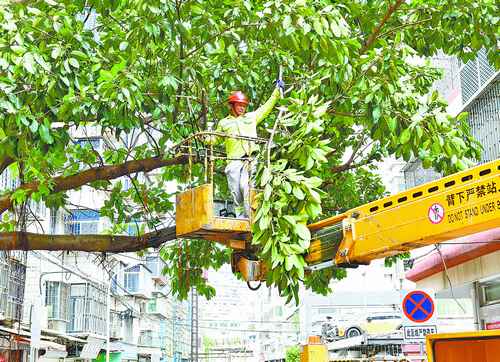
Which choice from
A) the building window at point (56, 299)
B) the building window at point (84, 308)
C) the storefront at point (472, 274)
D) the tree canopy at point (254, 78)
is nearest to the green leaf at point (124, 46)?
the tree canopy at point (254, 78)

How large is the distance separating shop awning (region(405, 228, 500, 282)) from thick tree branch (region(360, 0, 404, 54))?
8.65 ft

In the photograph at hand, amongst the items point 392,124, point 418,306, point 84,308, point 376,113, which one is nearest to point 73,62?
point 376,113

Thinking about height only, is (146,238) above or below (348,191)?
below

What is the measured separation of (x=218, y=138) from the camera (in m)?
7.64

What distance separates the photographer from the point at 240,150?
727cm

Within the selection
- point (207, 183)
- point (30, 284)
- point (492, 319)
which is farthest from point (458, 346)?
point (30, 284)

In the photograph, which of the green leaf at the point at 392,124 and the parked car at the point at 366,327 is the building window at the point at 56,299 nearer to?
the parked car at the point at 366,327

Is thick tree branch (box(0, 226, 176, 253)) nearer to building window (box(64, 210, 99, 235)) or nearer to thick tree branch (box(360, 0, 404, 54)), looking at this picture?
thick tree branch (box(360, 0, 404, 54))

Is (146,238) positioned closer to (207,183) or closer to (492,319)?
(207,183)

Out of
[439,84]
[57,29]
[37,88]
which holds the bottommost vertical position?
[37,88]

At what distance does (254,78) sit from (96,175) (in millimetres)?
2283

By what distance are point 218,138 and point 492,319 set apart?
5.56 metres

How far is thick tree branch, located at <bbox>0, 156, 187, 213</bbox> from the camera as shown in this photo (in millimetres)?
9055

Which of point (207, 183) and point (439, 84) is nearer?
point (207, 183)
